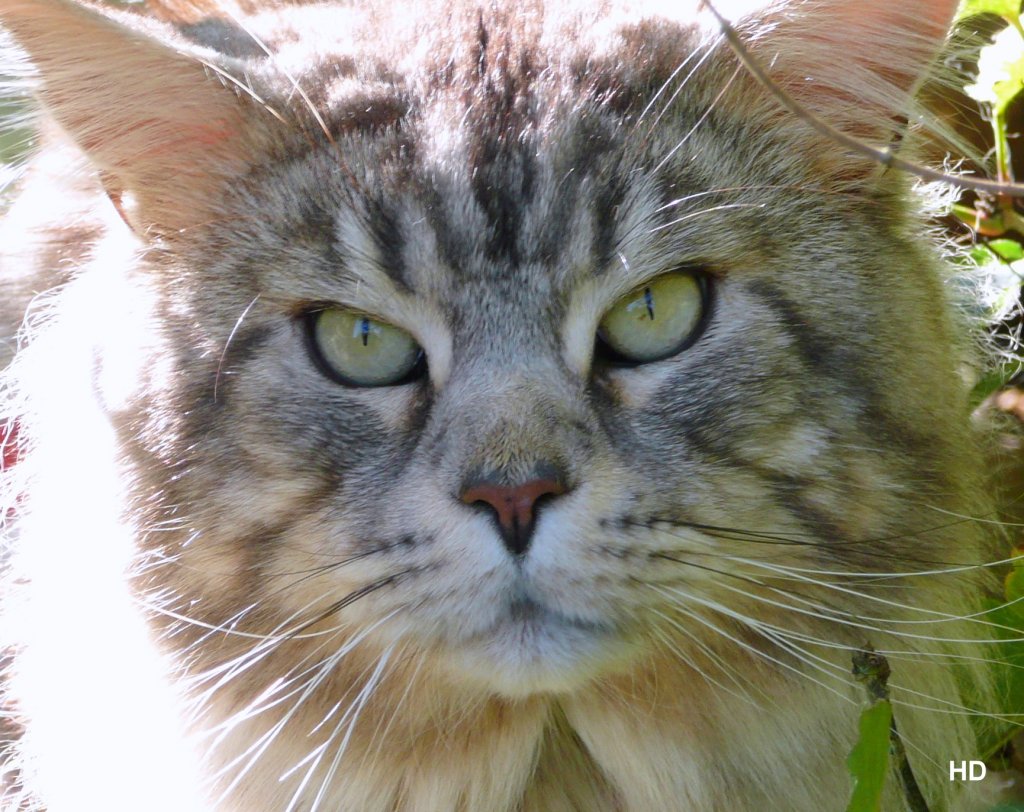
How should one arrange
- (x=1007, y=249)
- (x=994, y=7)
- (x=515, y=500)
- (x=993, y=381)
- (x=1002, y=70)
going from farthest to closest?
(x=1007, y=249), (x=993, y=381), (x=1002, y=70), (x=994, y=7), (x=515, y=500)

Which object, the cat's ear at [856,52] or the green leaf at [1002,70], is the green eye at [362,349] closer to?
the cat's ear at [856,52]

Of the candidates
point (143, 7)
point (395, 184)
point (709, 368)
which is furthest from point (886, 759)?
point (143, 7)

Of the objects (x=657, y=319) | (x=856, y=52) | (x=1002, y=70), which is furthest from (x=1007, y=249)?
(x=657, y=319)

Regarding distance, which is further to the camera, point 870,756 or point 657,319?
point 657,319

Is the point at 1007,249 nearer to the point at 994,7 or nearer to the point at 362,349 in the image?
the point at 994,7

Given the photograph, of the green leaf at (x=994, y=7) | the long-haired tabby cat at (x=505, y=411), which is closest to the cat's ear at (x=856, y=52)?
the long-haired tabby cat at (x=505, y=411)

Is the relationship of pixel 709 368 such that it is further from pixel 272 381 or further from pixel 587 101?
pixel 272 381
